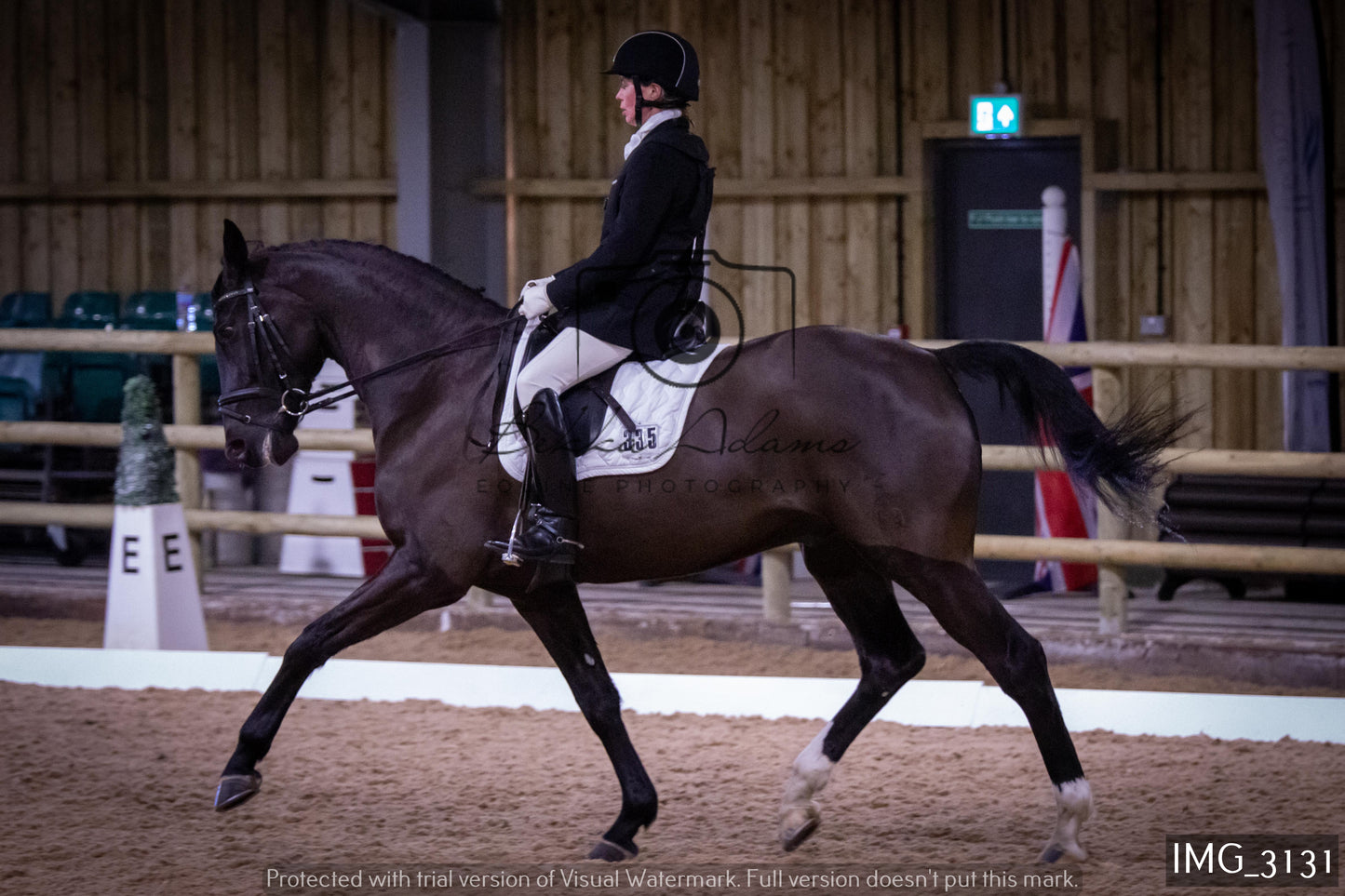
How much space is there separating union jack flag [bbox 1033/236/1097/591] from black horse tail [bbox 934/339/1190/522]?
8.20ft

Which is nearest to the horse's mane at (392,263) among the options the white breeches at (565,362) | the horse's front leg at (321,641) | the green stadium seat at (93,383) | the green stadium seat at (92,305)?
the white breeches at (565,362)

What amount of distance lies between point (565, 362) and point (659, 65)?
2.62ft

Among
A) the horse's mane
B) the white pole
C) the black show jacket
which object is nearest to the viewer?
the black show jacket

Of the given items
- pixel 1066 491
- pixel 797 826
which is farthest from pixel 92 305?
pixel 797 826

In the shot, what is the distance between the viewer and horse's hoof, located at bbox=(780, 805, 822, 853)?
3.75m

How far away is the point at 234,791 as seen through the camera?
145 inches

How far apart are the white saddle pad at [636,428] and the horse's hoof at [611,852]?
3.08ft

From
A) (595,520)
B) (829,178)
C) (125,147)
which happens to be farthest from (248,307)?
(125,147)

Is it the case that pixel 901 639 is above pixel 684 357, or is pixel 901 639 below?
below

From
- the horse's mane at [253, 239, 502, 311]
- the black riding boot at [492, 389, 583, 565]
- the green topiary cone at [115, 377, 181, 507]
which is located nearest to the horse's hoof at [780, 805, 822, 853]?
the black riding boot at [492, 389, 583, 565]

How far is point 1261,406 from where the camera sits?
8.70 meters

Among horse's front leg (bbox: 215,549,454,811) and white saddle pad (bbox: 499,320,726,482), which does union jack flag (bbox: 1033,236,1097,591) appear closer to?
white saddle pad (bbox: 499,320,726,482)

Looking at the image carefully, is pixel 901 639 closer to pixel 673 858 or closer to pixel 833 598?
pixel 833 598

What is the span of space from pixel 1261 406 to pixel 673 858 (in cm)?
624
